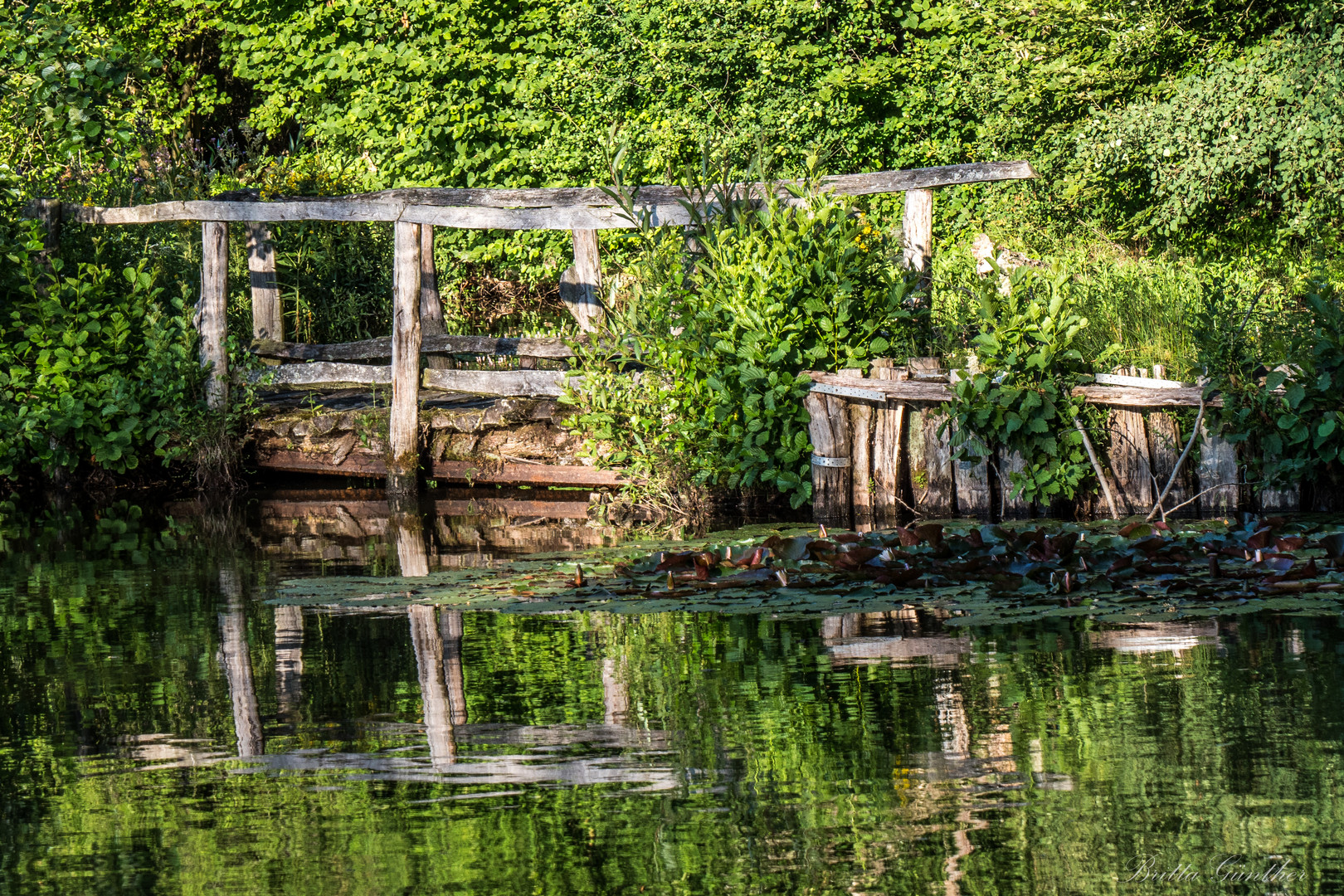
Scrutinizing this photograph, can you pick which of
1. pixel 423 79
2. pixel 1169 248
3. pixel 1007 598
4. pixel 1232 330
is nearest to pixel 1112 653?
pixel 1007 598

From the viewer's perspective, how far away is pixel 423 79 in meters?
19.2

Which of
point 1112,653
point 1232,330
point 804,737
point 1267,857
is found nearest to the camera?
point 1267,857

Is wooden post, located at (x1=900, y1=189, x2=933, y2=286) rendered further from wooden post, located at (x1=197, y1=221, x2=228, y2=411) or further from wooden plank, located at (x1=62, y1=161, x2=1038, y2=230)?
wooden post, located at (x1=197, y1=221, x2=228, y2=411)

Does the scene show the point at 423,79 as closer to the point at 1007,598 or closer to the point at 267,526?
the point at 267,526

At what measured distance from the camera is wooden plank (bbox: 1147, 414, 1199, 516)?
8.48 meters

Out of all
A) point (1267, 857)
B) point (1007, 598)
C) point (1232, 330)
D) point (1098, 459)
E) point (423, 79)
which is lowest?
A: point (1267, 857)

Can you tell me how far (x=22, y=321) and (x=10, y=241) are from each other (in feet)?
1.96

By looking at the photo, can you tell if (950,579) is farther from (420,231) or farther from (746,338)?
(420,231)

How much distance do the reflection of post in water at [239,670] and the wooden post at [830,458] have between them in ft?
10.6

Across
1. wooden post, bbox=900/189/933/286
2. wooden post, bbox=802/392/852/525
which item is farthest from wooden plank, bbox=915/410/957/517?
wooden post, bbox=900/189/933/286

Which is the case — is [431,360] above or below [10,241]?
below

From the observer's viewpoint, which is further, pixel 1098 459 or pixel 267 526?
pixel 267 526

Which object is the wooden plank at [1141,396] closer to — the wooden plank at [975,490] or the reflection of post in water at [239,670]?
the wooden plank at [975,490]

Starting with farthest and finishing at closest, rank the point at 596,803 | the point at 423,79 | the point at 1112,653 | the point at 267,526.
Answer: the point at 423,79 < the point at 267,526 < the point at 1112,653 < the point at 596,803
